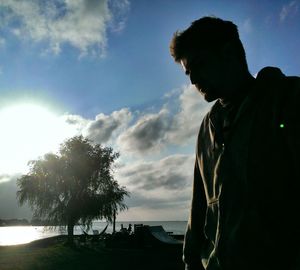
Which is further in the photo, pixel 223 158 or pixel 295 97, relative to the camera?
pixel 223 158

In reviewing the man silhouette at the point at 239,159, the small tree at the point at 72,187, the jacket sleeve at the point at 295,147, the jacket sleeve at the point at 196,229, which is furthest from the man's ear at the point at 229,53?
the small tree at the point at 72,187

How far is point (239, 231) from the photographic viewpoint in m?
1.34

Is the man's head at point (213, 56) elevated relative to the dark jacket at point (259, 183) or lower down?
elevated

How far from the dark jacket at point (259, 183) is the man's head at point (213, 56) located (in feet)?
0.42

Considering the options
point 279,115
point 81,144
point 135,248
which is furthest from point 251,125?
point 81,144

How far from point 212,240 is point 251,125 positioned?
1.78 ft

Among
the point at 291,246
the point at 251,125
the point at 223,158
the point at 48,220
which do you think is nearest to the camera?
the point at 291,246

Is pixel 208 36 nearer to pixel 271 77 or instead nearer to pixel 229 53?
pixel 229 53

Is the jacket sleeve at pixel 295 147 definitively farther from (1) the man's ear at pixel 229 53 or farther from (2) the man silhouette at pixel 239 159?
(1) the man's ear at pixel 229 53

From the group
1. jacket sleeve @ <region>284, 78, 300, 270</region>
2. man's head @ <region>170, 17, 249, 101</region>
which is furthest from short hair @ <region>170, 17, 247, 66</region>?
jacket sleeve @ <region>284, 78, 300, 270</region>

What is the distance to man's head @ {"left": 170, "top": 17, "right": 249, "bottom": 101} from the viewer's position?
161cm

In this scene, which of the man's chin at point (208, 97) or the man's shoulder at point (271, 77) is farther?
the man's chin at point (208, 97)

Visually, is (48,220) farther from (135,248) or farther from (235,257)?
(235,257)

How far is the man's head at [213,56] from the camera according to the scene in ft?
5.29
